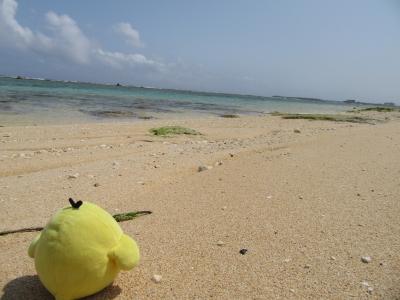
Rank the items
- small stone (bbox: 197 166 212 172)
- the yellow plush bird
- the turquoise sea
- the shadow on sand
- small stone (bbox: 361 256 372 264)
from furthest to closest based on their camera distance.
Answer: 1. the turquoise sea
2. small stone (bbox: 197 166 212 172)
3. small stone (bbox: 361 256 372 264)
4. the shadow on sand
5. the yellow plush bird

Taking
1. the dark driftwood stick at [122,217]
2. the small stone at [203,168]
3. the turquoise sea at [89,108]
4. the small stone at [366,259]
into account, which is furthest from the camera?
the turquoise sea at [89,108]

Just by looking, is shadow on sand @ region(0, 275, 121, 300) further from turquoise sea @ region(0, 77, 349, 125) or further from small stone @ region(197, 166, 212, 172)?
turquoise sea @ region(0, 77, 349, 125)

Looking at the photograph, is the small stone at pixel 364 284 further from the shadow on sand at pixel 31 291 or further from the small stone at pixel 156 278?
the shadow on sand at pixel 31 291

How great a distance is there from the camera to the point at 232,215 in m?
3.04

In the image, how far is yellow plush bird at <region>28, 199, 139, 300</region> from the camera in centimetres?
176

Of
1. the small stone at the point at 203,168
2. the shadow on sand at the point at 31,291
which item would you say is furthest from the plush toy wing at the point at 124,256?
the small stone at the point at 203,168

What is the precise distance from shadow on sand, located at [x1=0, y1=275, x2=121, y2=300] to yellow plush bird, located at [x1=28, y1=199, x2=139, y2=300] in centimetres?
8

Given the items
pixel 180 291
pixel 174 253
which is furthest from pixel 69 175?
pixel 180 291

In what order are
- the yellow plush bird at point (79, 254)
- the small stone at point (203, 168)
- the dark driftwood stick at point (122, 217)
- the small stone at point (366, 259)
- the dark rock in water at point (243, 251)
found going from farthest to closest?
the small stone at point (203, 168)
the dark driftwood stick at point (122, 217)
the dark rock in water at point (243, 251)
the small stone at point (366, 259)
the yellow plush bird at point (79, 254)

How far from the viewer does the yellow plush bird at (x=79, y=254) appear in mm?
1757

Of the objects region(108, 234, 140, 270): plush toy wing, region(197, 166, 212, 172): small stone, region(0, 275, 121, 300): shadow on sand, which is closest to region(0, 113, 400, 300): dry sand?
region(0, 275, 121, 300): shadow on sand

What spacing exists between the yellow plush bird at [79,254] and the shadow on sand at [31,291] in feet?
0.25

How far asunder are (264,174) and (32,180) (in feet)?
8.45

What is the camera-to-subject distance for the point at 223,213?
3.09 meters
